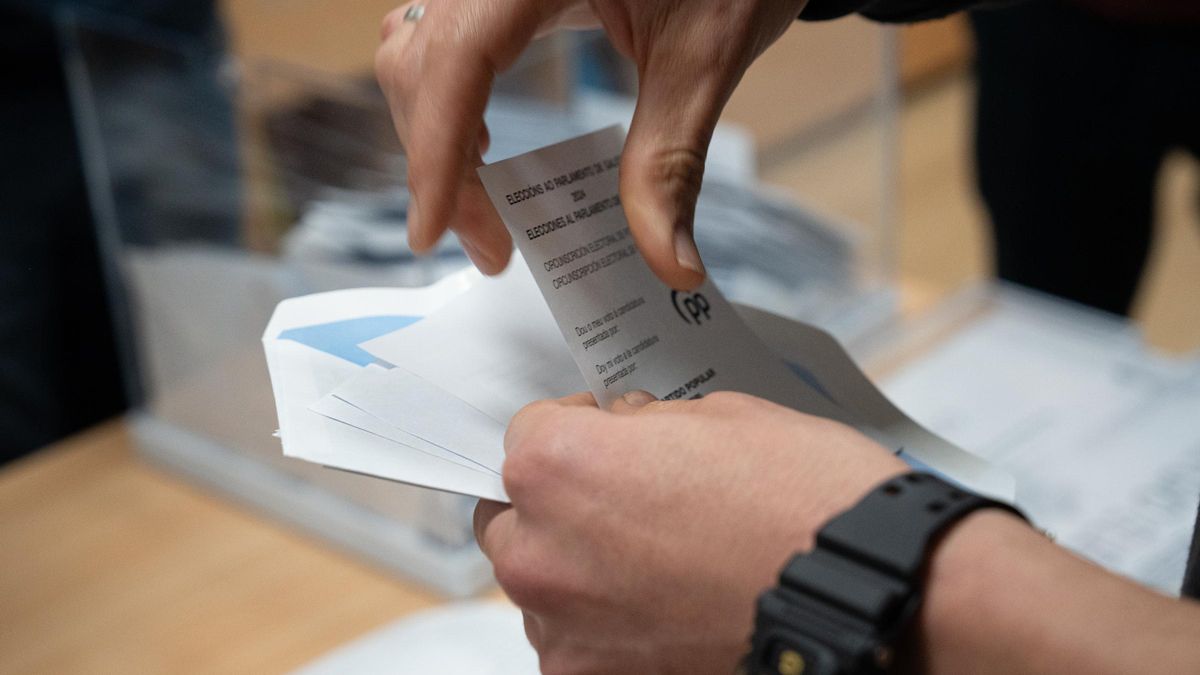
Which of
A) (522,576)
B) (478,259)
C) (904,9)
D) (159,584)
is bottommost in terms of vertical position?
(159,584)

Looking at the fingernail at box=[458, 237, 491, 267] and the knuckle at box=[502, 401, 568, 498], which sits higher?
the fingernail at box=[458, 237, 491, 267]

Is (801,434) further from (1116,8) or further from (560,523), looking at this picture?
(1116,8)

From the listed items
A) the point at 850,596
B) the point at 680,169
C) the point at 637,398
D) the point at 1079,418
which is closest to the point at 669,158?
the point at 680,169

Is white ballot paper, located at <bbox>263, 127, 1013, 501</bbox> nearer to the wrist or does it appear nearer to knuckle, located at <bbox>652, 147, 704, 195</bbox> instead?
knuckle, located at <bbox>652, 147, 704, 195</bbox>

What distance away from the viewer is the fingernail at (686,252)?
58 centimetres

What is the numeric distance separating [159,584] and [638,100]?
69 centimetres

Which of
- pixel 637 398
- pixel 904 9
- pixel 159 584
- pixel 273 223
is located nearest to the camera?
pixel 637 398

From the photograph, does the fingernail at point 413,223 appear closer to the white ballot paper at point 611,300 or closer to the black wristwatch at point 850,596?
the white ballot paper at point 611,300

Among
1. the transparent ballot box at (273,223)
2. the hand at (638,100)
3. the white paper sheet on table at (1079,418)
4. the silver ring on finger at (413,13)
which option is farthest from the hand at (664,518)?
the white paper sheet on table at (1079,418)

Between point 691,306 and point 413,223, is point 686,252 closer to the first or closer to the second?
point 691,306

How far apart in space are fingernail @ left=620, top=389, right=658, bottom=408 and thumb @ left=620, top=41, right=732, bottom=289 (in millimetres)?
56

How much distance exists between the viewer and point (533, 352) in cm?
64

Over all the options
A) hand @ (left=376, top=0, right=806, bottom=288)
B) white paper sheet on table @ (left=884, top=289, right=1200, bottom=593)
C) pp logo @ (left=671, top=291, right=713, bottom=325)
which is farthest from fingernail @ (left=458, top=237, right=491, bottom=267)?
white paper sheet on table @ (left=884, top=289, right=1200, bottom=593)

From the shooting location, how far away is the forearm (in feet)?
1.38
